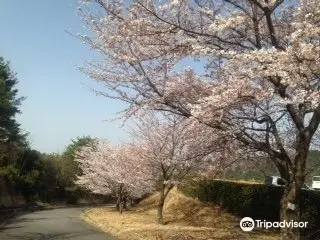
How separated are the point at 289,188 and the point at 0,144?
29630mm

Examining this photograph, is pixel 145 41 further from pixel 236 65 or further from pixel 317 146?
pixel 317 146

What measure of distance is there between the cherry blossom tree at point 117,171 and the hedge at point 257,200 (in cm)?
310

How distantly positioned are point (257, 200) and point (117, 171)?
10865mm

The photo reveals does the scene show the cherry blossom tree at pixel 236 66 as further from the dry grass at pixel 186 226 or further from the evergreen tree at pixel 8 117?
the evergreen tree at pixel 8 117

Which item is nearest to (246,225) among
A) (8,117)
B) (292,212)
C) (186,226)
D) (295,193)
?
(186,226)

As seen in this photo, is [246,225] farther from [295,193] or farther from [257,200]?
[295,193]

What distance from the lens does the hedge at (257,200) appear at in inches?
690

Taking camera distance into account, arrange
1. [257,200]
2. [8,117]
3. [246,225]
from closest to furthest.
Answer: [246,225] → [257,200] → [8,117]

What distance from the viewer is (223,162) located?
1302cm

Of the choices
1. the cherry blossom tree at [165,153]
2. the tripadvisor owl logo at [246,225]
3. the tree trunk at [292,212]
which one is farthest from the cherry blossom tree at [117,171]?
the tree trunk at [292,212]

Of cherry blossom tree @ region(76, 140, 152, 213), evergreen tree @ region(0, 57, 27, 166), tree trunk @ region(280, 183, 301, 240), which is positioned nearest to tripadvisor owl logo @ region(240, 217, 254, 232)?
cherry blossom tree @ region(76, 140, 152, 213)

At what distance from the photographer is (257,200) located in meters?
19.3

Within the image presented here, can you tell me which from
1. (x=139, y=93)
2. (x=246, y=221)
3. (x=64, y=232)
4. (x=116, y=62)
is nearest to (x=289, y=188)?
(x=139, y=93)

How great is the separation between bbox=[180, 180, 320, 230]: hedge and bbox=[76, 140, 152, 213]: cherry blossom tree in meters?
3.10
